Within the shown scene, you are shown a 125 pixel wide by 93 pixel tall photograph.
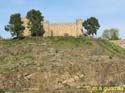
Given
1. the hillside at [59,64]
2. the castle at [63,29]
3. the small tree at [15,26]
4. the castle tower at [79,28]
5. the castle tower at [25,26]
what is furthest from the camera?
the castle at [63,29]

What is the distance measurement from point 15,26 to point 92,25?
11.8 meters

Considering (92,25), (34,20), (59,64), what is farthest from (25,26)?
(59,64)

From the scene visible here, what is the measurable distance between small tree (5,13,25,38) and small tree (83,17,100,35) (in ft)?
32.7

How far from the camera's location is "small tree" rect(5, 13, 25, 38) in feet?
265

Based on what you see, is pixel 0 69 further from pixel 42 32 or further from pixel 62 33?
pixel 62 33

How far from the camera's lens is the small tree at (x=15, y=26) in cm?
8062

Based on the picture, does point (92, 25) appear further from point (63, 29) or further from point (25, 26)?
point (25, 26)

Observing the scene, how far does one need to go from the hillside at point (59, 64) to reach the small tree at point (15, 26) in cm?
180

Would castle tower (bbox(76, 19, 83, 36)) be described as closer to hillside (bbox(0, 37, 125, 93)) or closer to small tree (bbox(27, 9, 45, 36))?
hillside (bbox(0, 37, 125, 93))

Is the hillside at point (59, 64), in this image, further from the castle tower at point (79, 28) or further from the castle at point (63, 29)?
the castle at point (63, 29)

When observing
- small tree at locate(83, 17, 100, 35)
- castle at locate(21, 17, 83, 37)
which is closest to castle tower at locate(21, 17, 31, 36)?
castle at locate(21, 17, 83, 37)

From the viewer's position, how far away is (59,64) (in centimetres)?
6981

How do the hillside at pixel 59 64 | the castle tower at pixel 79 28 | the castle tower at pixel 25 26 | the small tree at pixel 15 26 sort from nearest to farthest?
the hillside at pixel 59 64
the small tree at pixel 15 26
the castle tower at pixel 25 26
the castle tower at pixel 79 28

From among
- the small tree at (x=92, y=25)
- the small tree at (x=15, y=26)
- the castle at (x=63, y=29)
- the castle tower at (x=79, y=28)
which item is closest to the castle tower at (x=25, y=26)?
the castle at (x=63, y=29)
